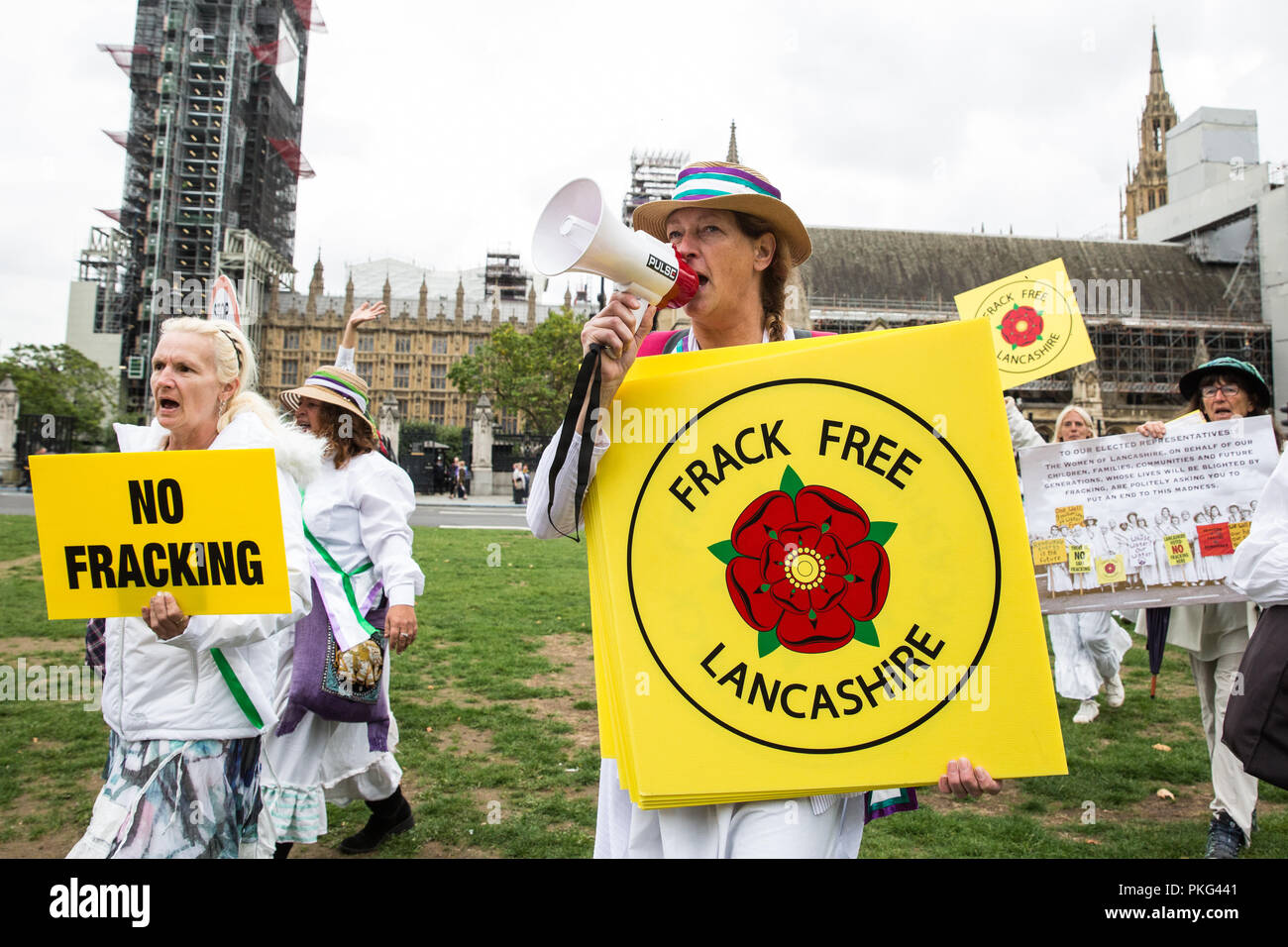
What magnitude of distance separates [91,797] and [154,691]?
2.92 metres

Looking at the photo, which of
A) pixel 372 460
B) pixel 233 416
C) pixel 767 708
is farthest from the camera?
pixel 372 460

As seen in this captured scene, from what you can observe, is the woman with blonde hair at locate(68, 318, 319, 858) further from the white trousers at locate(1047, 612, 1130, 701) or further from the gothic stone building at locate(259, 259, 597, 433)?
the gothic stone building at locate(259, 259, 597, 433)

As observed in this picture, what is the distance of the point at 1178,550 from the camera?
4.09 m

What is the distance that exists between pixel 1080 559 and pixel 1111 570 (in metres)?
0.14

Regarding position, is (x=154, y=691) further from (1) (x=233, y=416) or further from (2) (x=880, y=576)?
(2) (x=880, y=576)

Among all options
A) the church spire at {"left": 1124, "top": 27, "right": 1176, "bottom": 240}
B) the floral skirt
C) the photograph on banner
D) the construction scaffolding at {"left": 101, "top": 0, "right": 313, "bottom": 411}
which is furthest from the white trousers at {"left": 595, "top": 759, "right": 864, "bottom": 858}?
the church spire at {"left": 1124, "top": 27, "right": 1176, "bottom": 240}

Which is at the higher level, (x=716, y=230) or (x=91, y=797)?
(x=716, y=230)

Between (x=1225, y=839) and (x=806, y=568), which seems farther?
(x=1225, y=839)

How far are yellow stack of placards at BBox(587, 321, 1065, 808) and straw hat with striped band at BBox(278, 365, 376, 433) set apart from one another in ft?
8.18

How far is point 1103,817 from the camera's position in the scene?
15.4ft

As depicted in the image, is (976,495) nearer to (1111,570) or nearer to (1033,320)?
(1111,570)

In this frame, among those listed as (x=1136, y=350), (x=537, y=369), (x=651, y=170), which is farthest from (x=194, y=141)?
(x=1136, y=350)

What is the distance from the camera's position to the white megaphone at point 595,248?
5.34 ft
